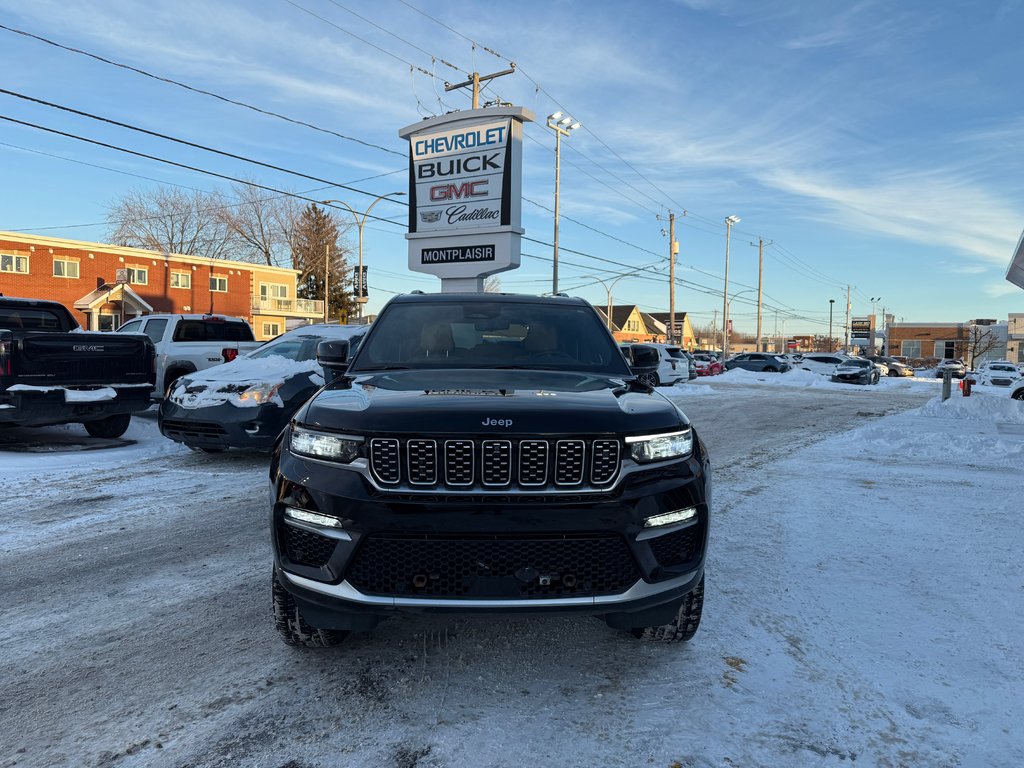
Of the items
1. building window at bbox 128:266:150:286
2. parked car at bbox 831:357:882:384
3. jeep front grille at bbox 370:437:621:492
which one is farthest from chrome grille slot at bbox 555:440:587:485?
building window at bbox 128:266:150:286

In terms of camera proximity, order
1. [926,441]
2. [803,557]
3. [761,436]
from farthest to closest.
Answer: [761,436], [926,441], [803,557]

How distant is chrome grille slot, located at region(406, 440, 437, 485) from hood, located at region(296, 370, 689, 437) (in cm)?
5

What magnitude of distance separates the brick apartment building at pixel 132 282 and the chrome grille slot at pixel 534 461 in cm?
3805

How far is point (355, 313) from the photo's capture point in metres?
66.4


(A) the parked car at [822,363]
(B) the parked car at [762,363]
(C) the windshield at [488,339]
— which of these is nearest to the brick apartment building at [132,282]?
(B) the parked car at [762,363]

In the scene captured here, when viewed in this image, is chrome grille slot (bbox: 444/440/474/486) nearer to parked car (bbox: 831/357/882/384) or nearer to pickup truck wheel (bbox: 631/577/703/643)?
pickup truck wheel (bbox: 631/577/703/643)

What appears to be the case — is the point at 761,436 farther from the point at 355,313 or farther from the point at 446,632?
the point at 355,313

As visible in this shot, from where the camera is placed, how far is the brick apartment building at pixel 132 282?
3866 centimetres

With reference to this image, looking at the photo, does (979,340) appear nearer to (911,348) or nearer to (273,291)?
(911,348)

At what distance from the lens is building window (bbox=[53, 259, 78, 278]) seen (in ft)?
131

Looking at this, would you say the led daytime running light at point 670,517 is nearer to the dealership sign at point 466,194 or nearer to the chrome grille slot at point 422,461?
the chrome grille slot at point 422,461

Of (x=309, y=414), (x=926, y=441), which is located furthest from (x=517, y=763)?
(x=926, y=441)

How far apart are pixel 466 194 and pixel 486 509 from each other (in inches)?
606

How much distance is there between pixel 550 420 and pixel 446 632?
4.34 ft
